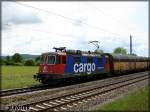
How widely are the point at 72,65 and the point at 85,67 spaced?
133 inches

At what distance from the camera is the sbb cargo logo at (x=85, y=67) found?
30666mm

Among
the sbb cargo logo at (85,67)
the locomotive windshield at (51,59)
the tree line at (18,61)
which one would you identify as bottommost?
the sbb cargo logo at (85,67)

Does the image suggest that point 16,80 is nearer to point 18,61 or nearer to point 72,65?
point 72,65

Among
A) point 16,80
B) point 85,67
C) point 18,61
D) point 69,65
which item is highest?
point 18,61

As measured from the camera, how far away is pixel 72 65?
29.7 m

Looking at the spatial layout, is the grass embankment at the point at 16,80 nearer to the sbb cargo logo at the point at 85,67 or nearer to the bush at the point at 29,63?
the sbb cargo logo at the point at 85,67

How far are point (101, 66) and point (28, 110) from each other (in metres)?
Answer: 24.1

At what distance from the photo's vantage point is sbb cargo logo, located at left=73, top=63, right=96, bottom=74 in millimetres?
30666

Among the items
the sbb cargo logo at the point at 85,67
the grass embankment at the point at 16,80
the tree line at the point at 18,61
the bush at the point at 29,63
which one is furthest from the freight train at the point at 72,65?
the bush at the point at 29,63

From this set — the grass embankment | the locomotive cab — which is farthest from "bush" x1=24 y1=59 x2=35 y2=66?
the locomotive cab

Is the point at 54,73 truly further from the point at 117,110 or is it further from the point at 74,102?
the point at 117,110

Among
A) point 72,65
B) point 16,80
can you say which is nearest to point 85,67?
point 72,65

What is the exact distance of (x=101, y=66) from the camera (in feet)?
125

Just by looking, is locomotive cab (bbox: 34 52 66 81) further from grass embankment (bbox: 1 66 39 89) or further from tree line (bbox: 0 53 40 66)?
tree line (bbox: 0 53 40 66)
